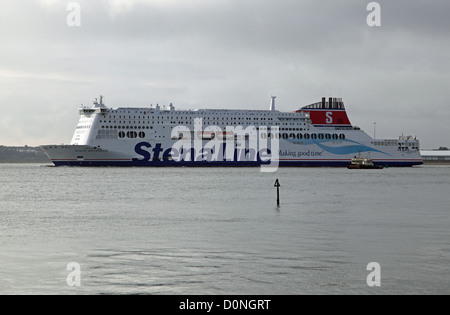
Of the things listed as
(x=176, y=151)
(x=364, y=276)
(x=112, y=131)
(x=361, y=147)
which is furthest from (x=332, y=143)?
(x=364, y=276)

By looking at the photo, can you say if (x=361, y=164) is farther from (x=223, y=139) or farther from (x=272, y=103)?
(x=223, y=139)

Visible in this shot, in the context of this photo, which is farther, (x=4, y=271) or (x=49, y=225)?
(x=49, y=225)

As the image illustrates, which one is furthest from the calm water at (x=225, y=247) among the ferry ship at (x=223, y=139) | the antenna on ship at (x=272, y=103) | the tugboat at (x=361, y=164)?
the antenna on ship at (x=272, y=103)

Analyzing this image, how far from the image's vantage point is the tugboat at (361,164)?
11206 cm

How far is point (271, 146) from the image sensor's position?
383 ft

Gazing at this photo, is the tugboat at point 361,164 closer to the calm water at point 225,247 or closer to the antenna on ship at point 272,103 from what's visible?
the antenna on ship at point 272,103

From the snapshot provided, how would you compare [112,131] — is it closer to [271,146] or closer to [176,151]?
[176,151]

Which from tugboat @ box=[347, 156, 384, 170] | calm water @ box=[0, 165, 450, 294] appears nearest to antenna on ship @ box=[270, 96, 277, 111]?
tugboat @ box=[347, 156, 384, 170]

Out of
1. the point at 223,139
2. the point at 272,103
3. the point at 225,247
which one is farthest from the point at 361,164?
the point at 225,247

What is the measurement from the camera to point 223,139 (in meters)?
115

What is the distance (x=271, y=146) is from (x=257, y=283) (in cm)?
10192

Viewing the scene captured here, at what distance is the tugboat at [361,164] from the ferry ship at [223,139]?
3.46 meters

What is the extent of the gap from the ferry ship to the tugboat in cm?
346

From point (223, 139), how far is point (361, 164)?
82.8ft
